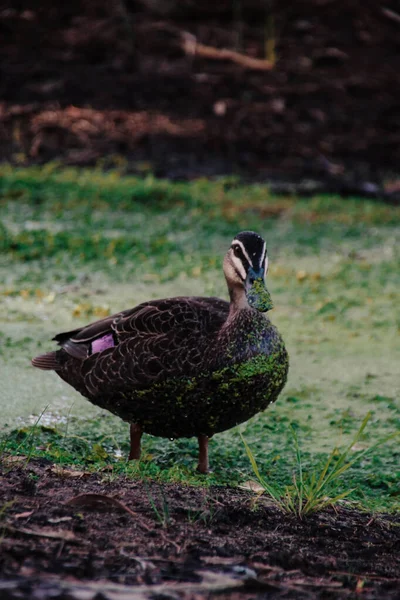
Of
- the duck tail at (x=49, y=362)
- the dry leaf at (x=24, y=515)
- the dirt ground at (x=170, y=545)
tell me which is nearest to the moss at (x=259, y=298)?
the dirt ground at (x=170, y=545)

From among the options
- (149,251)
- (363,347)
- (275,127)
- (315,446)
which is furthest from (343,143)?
(315,446)

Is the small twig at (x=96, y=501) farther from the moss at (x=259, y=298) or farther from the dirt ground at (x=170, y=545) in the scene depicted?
the moss at (x=259, y=298)

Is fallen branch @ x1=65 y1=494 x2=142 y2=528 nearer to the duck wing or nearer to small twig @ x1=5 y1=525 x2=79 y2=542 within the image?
small twig @ x1=5 y1=525 x2=79 y2=542

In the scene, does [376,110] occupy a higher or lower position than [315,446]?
higher

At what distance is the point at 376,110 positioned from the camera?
12797mm

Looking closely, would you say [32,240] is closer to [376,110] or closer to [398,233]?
[398,233]

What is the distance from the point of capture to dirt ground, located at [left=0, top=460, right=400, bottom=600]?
2.28m

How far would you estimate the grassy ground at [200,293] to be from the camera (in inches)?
167

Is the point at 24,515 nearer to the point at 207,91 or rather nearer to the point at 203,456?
the point at 203,456

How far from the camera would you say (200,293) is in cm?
676

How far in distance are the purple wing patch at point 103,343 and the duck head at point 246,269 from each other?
0.54 meters

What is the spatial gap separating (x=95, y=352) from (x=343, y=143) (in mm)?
8414

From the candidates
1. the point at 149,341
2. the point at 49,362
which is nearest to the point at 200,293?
the point at 49,362

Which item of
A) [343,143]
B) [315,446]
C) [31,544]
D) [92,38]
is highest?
[92,38]
